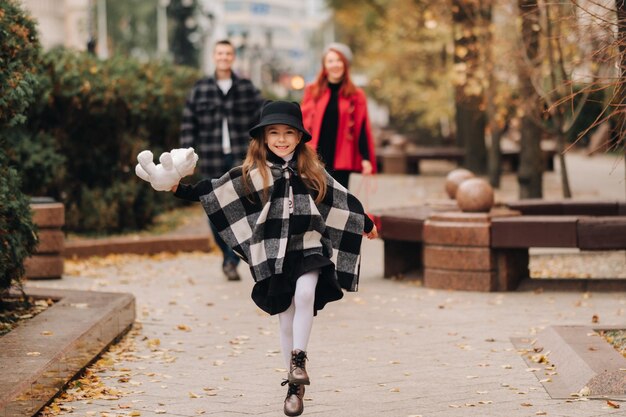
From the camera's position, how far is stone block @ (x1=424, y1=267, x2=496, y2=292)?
1100 centimetres

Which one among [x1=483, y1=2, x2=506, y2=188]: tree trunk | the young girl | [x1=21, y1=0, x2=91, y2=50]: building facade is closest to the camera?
the young girl

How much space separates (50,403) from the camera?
6.49m

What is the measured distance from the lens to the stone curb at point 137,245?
14055 mm

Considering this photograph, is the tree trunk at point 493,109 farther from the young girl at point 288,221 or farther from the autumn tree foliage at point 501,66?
the young girl at point 288,221

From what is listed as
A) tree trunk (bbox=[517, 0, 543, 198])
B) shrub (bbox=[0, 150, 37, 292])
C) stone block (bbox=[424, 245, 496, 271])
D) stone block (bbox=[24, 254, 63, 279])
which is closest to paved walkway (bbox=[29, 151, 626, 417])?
stone block (bbox=[24, 254, 63, 279])

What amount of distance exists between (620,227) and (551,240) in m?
0.58

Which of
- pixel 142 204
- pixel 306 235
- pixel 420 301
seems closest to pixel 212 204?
pixel 306 235

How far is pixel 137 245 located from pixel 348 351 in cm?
680

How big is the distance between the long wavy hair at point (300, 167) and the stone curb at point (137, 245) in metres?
7.80

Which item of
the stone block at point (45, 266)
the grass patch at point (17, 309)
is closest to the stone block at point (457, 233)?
the stone block at point (45, 266)

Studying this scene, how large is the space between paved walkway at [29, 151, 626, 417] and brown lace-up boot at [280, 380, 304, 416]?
0.18 meters

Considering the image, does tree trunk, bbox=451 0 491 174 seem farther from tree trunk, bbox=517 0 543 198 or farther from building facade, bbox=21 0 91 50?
building facade, bbox=21 0 91 50

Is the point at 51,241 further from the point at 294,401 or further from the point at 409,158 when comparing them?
the point at 409,158

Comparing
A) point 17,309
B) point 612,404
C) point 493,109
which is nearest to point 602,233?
point 612,404
